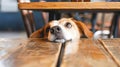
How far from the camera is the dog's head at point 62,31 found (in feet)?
4.50

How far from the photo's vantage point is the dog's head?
137 centimetres

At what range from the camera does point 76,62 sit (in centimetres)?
56

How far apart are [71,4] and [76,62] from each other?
84 cm

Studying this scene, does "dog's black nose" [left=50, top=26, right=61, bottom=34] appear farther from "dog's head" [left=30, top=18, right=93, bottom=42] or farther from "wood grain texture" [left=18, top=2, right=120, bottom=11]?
"wood grain texture" [left=18, top=2, right=120, bottom=11]

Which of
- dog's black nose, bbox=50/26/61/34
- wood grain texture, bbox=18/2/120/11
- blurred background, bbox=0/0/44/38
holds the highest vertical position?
wood grain texture, bbox=18/2/120/11

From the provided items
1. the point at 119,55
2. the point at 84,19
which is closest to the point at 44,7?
the point at 119,55

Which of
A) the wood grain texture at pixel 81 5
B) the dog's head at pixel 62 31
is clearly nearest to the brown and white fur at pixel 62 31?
the dog's head at pixel 62 31

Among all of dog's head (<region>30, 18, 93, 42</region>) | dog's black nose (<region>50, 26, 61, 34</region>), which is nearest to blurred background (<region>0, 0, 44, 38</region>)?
dog's head (<region>30, 18, 93, 42</region>)

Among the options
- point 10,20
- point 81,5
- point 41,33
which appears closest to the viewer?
point 81,5

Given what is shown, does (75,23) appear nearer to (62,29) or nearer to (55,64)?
(62,29)

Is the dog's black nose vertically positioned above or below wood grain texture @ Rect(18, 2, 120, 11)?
below

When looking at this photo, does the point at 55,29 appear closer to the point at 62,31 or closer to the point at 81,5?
the point at 62,31

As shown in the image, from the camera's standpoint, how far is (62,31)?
1407mm

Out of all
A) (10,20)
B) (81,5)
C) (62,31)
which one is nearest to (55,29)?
(62,31)
